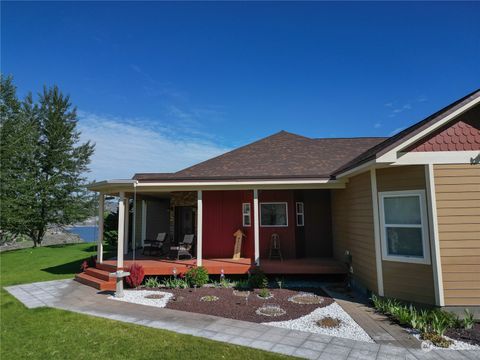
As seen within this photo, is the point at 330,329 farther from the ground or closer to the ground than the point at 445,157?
closer to the ground

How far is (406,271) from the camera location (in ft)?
20.3

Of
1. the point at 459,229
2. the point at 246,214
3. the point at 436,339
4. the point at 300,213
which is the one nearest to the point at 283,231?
the point at 300,213

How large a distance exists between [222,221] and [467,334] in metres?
7.57

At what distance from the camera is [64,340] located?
4.86 metres

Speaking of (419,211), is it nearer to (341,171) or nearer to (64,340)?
(341,171)

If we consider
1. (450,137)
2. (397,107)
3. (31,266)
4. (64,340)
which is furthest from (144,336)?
(397,107)

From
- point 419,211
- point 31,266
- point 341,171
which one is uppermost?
point 341,171

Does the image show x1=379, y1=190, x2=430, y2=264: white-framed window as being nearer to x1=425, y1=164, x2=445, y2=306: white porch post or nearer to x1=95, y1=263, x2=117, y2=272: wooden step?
x1=425, y1=164, x2=445, y2=306: white porch post

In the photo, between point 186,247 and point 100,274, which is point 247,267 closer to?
point 186,247

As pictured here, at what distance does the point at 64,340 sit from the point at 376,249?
650cm

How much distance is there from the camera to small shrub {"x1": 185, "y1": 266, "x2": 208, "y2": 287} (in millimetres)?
8453

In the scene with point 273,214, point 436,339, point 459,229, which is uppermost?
point 273,214

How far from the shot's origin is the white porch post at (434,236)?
5.63 metres

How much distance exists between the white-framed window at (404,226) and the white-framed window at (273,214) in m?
4.27
